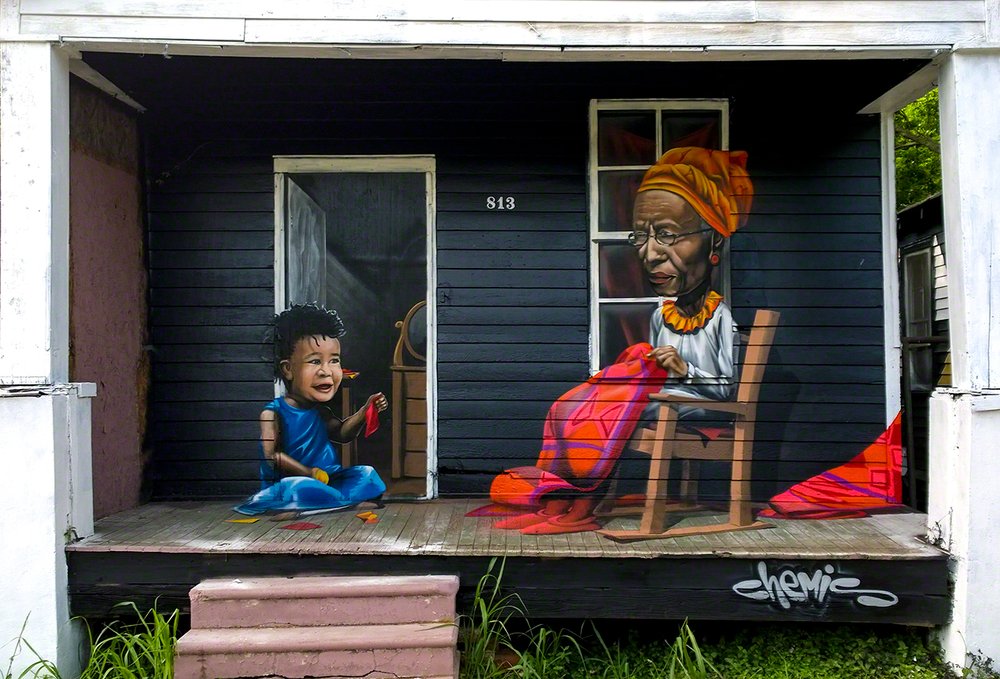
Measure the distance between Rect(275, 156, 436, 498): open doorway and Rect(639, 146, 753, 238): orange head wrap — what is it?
4.97 feet

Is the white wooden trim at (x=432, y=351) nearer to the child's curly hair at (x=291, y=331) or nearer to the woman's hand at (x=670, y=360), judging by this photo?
the child's curly hair at (x=291, y=331)

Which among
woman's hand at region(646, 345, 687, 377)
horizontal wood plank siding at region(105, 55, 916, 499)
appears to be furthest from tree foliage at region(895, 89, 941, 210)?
woman's hand at region(646, 345, 687, 377)

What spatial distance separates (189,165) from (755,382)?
12.9 ft

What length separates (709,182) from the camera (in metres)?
5.04

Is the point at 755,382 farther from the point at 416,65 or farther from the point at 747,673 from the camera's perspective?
the point at 416,65

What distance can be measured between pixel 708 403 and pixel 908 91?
7.16 feet

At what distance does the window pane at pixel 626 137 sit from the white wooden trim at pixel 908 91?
1.36m

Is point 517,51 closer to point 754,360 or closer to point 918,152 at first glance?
point 754,360

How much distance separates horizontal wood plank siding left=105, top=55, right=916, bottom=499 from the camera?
504cm

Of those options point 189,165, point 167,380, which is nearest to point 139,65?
point 189,165

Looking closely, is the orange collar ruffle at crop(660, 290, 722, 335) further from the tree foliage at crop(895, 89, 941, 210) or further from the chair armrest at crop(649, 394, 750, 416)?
the tree foliage at crop(895, 89, 941, 210)

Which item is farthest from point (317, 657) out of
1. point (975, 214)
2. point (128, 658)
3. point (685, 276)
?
point (975, 214)

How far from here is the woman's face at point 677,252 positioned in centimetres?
499
